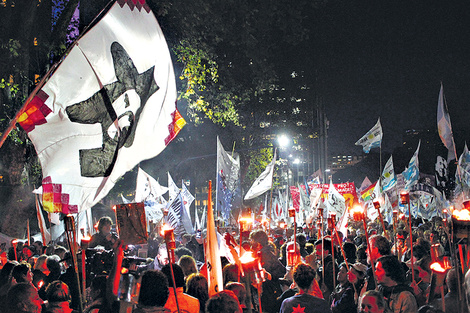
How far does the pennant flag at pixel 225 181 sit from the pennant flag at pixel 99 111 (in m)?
5.81

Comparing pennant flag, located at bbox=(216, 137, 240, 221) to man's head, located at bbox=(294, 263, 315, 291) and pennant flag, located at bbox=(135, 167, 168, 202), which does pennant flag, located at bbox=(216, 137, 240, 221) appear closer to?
pennant flag, located at bbox=(135, 167, 168, 202)

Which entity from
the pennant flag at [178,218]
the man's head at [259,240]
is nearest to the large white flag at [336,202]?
the pennant flag at [178,218]

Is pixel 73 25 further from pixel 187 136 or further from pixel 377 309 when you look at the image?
pixel 187 136

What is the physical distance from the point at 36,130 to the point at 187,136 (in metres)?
25.4

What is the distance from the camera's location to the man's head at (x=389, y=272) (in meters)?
4.35

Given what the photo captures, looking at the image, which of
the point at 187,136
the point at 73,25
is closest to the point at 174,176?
the point at 187,136

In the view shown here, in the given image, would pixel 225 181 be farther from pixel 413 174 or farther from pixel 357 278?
pixel 413 174

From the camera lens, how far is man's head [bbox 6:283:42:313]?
12.3 feet

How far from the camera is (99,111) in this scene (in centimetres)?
452

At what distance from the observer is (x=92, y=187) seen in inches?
174

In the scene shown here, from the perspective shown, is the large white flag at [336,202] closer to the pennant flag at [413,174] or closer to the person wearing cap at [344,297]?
the pennant flag at [413,174]

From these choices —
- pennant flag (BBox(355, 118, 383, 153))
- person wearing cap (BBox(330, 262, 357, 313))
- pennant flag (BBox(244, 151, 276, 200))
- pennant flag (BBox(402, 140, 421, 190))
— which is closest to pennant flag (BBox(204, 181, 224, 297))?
person wearing cap (BBox(330, 262, 357, 313))

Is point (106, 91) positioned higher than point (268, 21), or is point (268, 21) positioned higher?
point (268, 21)

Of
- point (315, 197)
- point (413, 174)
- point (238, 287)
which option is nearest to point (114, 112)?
point (238, 287)
